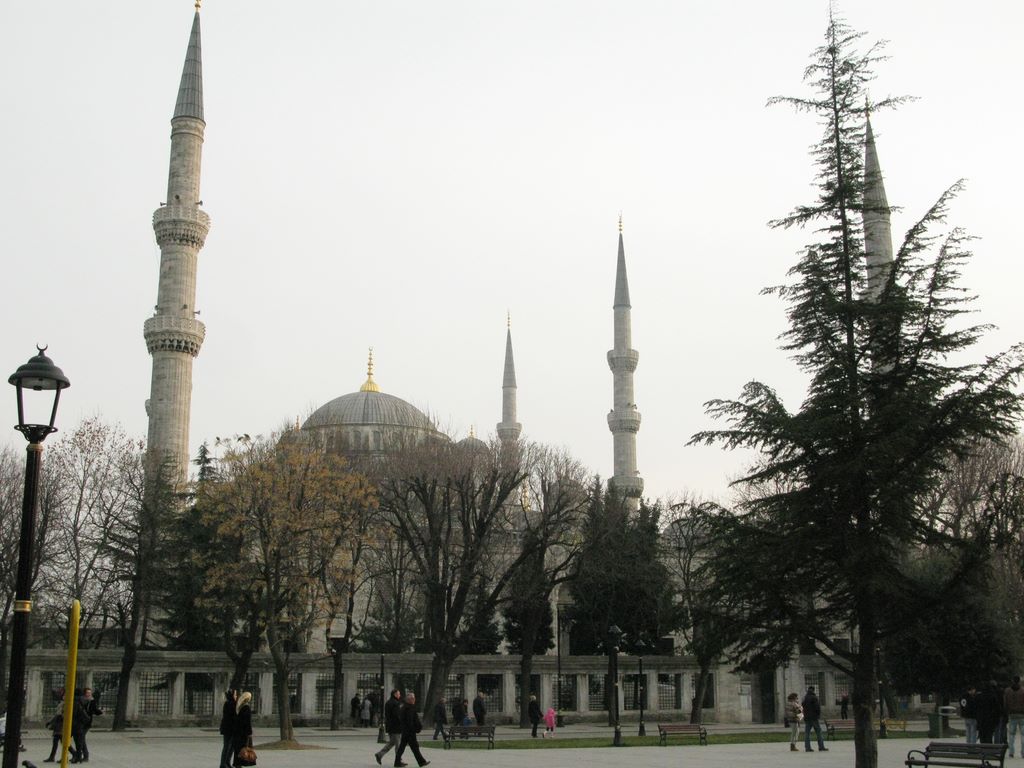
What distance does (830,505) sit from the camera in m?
15.2

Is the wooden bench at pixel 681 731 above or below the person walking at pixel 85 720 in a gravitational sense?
below

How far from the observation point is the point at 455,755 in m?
20.8

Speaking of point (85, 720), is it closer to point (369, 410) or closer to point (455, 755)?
point (455, 755)

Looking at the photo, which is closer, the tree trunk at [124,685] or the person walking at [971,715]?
the person walking at [971,715]

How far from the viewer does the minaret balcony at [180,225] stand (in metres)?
47.4

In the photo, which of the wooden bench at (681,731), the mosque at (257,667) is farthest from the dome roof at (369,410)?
the wooden bench at (681,731)

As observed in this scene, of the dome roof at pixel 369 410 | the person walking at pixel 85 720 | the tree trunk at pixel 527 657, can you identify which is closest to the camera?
the person walking at pixel 85 720

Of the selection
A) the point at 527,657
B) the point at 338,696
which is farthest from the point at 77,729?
the point at 527,657

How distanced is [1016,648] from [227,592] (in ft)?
68.4

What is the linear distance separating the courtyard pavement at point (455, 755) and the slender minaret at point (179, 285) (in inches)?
767

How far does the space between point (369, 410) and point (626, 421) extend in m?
16.7

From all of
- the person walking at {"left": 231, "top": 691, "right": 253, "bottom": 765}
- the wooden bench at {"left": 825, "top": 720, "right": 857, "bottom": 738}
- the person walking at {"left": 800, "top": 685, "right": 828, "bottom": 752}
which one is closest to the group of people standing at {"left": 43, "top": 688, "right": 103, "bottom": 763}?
the person walking at {"left": 231, "top": 691, "right": 253, "bottom": 765}

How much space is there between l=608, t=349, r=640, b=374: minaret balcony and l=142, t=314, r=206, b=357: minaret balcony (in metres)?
23.3

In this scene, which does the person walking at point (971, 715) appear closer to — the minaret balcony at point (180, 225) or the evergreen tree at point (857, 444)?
the evergreen tree at point (857, 444)
